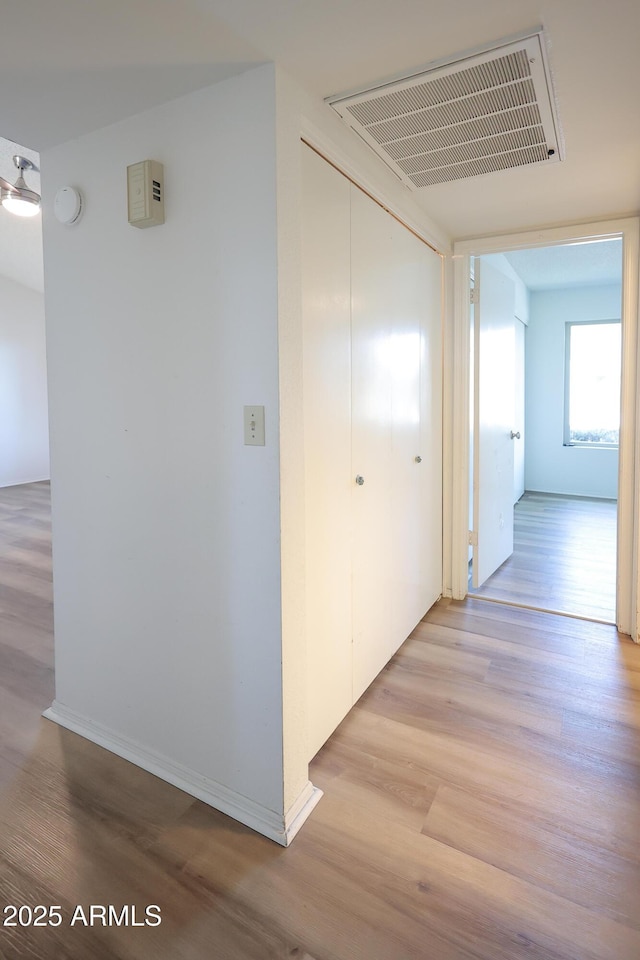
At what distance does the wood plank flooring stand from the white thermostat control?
291 centimetres

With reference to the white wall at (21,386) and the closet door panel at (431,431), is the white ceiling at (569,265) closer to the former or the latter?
the closet door panel at (431,431)

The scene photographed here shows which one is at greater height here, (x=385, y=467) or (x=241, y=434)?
(x=241, y=434)

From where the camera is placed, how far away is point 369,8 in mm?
1204

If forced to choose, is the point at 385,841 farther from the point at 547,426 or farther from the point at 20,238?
the point at 20,238

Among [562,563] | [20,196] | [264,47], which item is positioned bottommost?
[562,563]

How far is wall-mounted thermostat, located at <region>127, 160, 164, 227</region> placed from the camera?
152 cm

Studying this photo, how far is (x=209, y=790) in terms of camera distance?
65.1 inches

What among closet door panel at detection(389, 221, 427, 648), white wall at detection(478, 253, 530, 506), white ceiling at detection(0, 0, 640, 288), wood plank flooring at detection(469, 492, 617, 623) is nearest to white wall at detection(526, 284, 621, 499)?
white wall at detection(478, 253, 530, 506)

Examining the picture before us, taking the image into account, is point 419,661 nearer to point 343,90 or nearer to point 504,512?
point 504,512

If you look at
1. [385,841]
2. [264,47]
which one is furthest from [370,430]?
[385,841]

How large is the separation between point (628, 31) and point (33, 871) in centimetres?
275

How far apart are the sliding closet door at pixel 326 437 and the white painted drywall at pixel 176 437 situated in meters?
0.25

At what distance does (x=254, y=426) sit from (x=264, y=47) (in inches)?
38.2

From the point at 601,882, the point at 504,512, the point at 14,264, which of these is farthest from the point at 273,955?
the point at 14,264
